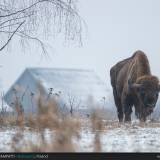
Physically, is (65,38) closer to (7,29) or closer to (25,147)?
(7,29)

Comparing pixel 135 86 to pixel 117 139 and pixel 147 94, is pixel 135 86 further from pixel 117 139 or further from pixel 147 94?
pixel 117 139

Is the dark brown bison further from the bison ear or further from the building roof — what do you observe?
the building roof

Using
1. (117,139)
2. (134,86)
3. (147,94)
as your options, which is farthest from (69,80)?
(117,139)

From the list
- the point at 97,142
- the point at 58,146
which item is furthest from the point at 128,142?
the point at 58,146

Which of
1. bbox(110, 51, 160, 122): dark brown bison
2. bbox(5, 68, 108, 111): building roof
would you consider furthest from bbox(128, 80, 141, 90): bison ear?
bbox(5, 68, 108, 111): building roof

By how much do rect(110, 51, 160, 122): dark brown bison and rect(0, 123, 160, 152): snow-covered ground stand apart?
119 inches

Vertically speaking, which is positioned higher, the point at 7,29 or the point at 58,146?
the point at 7,29

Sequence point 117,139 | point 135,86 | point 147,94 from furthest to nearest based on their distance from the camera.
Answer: point 135,86 < point 147,94 < point 117,139

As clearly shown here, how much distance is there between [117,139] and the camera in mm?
9531

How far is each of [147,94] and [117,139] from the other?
5063 mm

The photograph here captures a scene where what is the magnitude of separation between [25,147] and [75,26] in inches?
174

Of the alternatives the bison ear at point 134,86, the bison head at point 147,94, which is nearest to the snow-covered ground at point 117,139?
the bison head at point 147,94

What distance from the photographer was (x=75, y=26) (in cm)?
1222

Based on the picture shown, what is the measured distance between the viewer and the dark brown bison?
14492 millimetres
